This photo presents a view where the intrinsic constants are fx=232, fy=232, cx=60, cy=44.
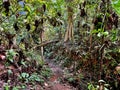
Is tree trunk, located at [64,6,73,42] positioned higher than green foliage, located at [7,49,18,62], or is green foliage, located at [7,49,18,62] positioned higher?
tree trunk, located at [64,6,73,42]

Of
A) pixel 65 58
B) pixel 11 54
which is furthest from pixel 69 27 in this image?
pixel 11 54

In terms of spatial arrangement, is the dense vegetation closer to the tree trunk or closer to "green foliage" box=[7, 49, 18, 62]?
"green foliage" box=[7, 49, 18, 62]

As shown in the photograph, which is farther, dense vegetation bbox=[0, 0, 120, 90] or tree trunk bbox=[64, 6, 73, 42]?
tree trunk bbox=[64, 6, 73, 42]

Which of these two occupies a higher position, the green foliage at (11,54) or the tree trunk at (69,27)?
the tree trunk at (69,27)

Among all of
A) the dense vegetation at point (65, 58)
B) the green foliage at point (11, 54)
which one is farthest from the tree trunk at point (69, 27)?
the green foliage at point (11, 54)

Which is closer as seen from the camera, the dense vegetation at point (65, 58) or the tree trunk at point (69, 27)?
the dense vegetation at point (65, 58)

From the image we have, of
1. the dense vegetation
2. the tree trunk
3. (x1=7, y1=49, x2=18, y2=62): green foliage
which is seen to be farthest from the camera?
the tree trunk

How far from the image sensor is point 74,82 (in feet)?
25.0

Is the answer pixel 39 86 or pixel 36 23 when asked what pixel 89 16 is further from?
pixel 39 86

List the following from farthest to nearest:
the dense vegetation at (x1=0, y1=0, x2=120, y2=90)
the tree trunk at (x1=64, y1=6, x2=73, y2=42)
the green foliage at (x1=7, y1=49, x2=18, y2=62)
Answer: the tree trunk at (x1=64, y1=6, x2=73, y2=42) < the green foliage at (x1=7, y1=49, x2=18, y2=62) < the dense vegetation at (x1=0, y1=0, x2=120, y2=90)

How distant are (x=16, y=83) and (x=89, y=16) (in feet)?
20.0

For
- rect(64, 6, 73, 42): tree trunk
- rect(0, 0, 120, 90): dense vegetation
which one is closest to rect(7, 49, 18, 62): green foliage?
rect(0, 0, 120, 90): dense vegetation

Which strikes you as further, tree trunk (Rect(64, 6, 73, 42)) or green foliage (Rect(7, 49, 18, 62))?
tree trunk (Rect(64, 6, 73, 42))

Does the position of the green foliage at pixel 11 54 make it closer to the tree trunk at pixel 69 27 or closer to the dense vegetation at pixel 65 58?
the dense vegetation at pixel 65 58
